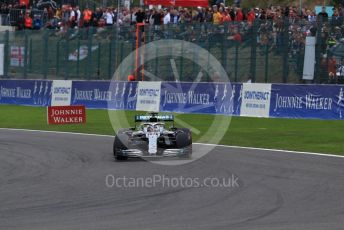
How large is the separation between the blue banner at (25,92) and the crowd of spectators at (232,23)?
3.65m

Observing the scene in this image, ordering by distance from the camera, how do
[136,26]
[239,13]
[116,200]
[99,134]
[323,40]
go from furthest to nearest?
[136,26]
[239,13]
[323,40]
[99,134]
[116,200]

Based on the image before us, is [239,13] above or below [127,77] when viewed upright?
above

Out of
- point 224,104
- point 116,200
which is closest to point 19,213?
point 116,200

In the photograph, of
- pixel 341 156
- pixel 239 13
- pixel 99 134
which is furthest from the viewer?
pixel 239 13

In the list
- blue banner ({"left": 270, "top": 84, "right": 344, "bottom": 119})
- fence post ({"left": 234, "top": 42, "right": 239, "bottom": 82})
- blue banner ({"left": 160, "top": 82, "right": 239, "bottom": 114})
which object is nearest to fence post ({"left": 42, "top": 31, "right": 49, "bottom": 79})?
blue banner ({"left": 160, "top": 82, "right": 239, "bottom": 114})

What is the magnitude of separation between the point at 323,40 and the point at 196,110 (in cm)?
→ 579

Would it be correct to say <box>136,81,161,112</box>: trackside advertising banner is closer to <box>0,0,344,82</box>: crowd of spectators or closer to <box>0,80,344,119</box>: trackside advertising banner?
<box>0,80,344,119</box>: trackside advertising banner

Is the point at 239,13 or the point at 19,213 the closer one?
the point at 19,213

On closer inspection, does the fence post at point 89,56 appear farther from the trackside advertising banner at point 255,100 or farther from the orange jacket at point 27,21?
the trackside advertising banner at point 255,100

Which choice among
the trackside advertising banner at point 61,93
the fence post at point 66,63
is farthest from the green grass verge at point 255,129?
the fence post at point 66,63

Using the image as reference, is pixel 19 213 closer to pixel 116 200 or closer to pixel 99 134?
pixel 116 200

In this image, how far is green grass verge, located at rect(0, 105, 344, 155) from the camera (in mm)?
19359

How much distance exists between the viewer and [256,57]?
3256 centimetres

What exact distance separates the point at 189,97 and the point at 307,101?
599 cm
